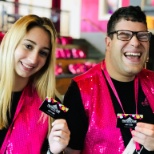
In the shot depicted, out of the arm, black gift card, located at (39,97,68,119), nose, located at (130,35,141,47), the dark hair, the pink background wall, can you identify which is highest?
the pink background wall

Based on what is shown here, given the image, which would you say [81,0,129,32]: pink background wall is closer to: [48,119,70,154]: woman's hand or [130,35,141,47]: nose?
[130,35,141,47]: nose

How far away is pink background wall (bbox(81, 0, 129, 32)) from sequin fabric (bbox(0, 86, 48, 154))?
24.0 ft

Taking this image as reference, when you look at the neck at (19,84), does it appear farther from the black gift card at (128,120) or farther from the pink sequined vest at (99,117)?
the black gift card at (128,120)

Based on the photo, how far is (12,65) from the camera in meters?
1.74

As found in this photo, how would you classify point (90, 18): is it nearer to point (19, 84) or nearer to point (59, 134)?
point (19, 84)

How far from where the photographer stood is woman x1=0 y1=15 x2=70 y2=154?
171 centimetres

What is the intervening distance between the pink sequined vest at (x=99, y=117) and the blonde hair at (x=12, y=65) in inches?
10.4

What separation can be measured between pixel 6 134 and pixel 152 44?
1069 mm

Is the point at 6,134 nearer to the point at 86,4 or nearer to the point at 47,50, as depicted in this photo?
the point at 47,50

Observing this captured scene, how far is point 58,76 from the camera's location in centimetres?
633

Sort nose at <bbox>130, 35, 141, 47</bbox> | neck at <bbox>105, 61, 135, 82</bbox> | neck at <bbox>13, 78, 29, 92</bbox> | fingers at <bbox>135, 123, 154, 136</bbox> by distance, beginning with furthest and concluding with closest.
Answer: neck at <bbox>13, 78, 29, 92</bbox> → neck at <bbox>105, 61, 135, 82</bbox> → nose at <bbox>130, 35, 141, 47</bbox> → fingers at <bbox>135, 123, 154, 136</bbox>

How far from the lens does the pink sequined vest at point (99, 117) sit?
4.98 feet

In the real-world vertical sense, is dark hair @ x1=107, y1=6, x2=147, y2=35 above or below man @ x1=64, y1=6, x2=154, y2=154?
above

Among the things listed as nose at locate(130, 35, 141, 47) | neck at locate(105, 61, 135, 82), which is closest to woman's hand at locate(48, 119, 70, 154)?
neck at locate(105, 61, 135, 82)
